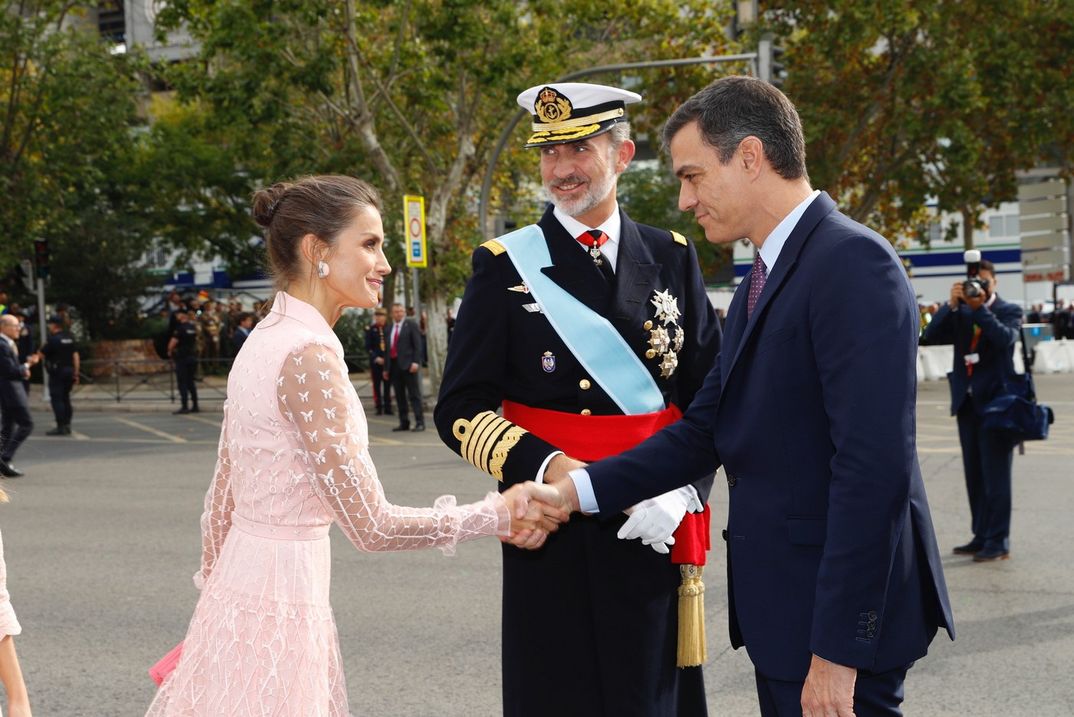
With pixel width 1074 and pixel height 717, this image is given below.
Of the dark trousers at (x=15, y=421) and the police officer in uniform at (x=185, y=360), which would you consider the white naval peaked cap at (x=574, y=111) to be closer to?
the dark trousers at (x=15, y=421)

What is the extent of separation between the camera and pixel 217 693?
2.88 meters

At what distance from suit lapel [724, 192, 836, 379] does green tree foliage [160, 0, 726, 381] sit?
15695 mm

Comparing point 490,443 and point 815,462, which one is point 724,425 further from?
point 490,443

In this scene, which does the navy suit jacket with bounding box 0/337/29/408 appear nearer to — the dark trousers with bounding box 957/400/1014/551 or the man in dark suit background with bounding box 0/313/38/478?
the man in dark suit background with bounding box 0/313/38/478

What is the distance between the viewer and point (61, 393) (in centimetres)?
1777

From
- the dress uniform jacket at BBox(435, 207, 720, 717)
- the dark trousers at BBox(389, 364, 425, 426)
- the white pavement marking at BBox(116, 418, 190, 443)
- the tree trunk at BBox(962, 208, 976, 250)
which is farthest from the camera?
the tree trunk at BBox(962, 208, 976, 250)

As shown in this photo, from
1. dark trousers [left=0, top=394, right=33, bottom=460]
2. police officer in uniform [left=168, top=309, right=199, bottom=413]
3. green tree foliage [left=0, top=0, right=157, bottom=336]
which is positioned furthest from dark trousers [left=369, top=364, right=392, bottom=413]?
green tree foliage [left=0, top=0, right=157, bottom=336]

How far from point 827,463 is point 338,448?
108 centimetres

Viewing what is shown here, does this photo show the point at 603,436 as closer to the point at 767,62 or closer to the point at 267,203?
the point at 267,203

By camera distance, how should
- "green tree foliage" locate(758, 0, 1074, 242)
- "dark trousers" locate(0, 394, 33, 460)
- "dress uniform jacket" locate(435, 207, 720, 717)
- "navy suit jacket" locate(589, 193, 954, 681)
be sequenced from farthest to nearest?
1. "green tree foliage" locate(758, 0, 1074, 242)
2. "dark trousers" locate(0, 394, 33, 460)
3. "dress uniform jacket" locate(435, 207, 720, 717)
4. "navy suit jacket" locate(589, 193, 954, 681)

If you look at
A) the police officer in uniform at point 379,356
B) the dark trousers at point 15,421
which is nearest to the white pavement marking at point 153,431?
the dark trousers at point 15,421

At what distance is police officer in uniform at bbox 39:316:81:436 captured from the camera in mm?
17734

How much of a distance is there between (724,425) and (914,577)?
1.67 ft

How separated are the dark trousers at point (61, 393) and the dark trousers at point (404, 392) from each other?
190 inches
